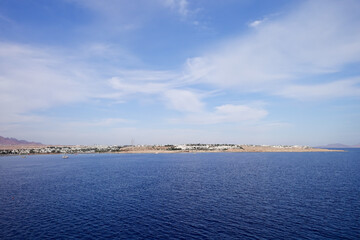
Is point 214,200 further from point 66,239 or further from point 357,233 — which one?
point 66,239

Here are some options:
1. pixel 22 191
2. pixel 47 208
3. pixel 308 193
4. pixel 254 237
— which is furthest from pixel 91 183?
pixel 308 193

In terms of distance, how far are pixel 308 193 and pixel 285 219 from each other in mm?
28326

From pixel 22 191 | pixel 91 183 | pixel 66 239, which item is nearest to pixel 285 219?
pixel 66 239

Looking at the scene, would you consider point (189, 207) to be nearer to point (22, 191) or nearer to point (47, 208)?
point (47, 208)

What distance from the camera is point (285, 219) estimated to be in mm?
48000

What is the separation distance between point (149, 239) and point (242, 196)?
37218 millimetres

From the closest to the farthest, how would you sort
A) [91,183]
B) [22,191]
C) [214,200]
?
[214,200]
[22,191]
[91,183]

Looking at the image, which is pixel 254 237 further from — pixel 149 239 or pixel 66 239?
pixel 66 239

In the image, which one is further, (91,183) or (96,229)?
(91,183)

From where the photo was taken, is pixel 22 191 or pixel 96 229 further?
pixel 22 191

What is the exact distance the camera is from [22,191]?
2982 inches

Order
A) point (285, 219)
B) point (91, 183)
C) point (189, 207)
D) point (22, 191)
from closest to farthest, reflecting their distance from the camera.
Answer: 1. point (285, 219)
2. point (189, 207)
3. point (22, 191)
4. point (91, 183)

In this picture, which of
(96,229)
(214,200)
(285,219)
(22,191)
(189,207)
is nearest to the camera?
(96,229)

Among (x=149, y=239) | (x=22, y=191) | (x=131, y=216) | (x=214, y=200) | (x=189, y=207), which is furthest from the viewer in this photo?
(x=22, y=191)
